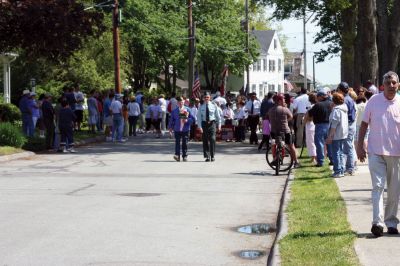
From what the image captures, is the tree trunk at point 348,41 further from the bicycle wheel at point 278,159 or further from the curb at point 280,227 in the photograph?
the curb at point 280,227

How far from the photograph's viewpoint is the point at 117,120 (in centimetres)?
2964

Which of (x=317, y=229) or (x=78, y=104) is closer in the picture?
(x=317, y=229)

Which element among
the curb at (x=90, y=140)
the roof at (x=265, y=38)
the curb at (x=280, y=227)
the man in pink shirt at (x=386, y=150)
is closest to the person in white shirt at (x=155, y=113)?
the curb at (x=90, y=140)

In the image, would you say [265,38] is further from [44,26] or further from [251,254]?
[251,254]

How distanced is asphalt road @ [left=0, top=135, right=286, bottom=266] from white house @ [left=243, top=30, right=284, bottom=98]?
78140 mm

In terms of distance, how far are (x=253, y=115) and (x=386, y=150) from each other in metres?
20.0

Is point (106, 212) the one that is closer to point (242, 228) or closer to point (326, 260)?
point (242, 228)

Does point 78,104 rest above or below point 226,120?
above

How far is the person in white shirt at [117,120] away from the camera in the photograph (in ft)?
96.2

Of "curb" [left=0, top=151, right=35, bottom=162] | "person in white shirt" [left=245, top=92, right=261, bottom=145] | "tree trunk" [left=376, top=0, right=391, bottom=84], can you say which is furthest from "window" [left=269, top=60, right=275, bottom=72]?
"curb" [left=0, top=151, right=35, bottom=162]

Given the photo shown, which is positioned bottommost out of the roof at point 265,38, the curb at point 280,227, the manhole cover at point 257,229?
the manhole cover at point 257,229

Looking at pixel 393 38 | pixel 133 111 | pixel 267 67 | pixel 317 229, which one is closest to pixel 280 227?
pixel 317 229

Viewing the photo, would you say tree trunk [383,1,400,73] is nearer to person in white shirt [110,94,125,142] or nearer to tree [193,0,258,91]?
person in white shirt [110,94,125,142]

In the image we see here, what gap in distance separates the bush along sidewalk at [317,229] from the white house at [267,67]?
3307 inches
